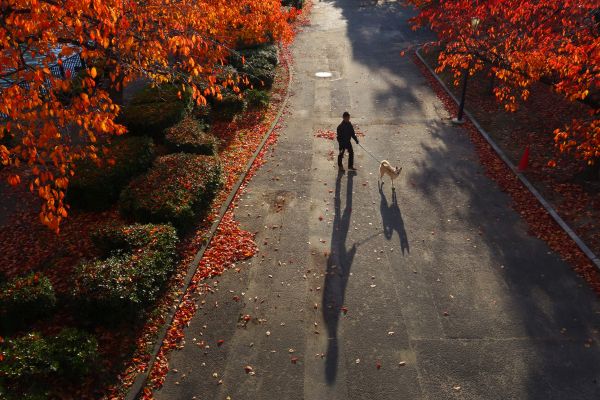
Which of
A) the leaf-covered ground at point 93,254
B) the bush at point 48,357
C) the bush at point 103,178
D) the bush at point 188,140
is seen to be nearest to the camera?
the bush at point 48,357

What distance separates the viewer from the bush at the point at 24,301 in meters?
7.79

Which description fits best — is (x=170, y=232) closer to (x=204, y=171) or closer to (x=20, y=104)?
(x=204, y=171)

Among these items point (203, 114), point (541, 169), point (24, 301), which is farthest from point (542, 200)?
point (24, 301)

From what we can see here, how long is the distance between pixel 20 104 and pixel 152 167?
460 cm

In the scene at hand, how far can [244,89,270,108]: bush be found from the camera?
18.7 meters

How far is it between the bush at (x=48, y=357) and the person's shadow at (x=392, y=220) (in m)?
7.19

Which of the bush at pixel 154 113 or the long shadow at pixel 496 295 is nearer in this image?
the long shadow at pixel 496 295

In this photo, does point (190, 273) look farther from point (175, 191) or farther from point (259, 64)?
point (259, 64)

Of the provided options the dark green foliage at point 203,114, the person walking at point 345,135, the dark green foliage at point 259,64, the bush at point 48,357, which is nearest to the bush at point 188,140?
the dark green foliage at point 203,114

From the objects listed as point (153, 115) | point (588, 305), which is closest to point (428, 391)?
point (588, 305)

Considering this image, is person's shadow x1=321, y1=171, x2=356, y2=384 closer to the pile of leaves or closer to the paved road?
the paved road

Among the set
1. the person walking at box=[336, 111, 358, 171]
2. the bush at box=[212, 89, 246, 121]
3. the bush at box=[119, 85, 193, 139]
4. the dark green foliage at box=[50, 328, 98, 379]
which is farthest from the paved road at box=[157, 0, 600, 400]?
the bush at box=[119, 85, 193, 139]

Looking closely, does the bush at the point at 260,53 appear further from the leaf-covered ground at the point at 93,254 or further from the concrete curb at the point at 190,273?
the leaf-covered ground at the point at 93,254

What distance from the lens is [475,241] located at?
1071cm
